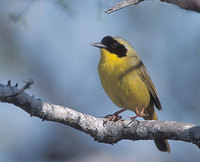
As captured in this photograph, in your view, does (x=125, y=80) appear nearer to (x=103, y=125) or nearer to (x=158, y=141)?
(x=103, y=125)

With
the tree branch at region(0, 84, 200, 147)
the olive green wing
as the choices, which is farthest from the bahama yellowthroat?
the tree branch at region(0, 84, 200, 147)

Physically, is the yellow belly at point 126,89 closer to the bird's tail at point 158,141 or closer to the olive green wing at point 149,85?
the olive green wing at point 149,85

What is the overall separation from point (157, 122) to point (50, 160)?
12.1 feet

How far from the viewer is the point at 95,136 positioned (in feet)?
15.4

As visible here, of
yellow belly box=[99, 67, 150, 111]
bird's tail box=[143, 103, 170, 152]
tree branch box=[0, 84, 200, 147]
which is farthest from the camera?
bird's tail box=[143, 103, 170, 152]

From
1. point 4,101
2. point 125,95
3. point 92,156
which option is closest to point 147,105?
point 125,95

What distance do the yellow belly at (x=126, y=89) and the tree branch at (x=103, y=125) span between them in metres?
0.72

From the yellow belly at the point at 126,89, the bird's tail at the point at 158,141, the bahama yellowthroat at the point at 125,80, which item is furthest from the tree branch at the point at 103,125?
the bird's tail at the point at 158,141

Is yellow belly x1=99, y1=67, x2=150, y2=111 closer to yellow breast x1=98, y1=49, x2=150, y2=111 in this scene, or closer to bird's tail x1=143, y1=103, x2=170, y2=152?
yellow breast x1=98, y1=49, x2=150, y2=111

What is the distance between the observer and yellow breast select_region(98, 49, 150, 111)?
541cm

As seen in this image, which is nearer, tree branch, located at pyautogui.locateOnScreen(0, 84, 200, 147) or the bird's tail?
tree branch, located at pyautogui.locateOnScreen(0, 84, 200, 147)

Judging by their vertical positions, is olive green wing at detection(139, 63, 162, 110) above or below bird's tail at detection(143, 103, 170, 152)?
above

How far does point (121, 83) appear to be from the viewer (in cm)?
539

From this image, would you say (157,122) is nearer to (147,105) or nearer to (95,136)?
(95,136)
